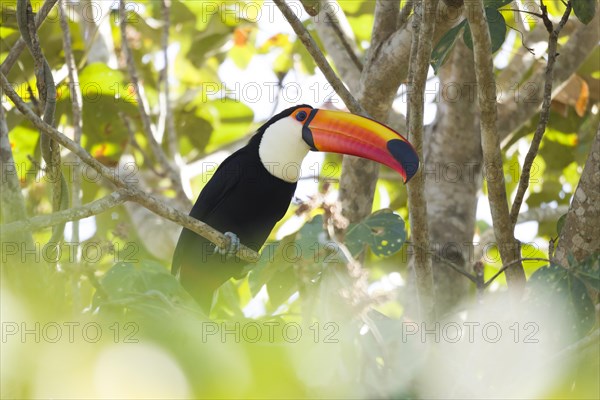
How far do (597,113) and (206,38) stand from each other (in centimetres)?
268

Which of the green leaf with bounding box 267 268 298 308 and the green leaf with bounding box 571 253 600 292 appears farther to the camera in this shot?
the green leaf with bounding box 267 268 298 308

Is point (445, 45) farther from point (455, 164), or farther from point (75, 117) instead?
point (75, 117)

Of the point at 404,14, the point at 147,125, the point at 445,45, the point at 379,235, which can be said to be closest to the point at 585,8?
the point at 445,45

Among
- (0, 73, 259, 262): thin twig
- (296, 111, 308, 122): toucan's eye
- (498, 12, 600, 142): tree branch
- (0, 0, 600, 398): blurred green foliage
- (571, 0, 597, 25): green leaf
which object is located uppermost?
(498, 12, 600, 142): tree branch

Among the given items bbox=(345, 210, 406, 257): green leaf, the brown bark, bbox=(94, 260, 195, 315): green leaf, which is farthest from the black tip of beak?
the brown bark

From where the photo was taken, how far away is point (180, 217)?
9.00 feet

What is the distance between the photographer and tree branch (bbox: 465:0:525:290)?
121 inches

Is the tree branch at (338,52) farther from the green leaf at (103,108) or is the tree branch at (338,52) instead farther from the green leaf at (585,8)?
the green leaf at (585,8)

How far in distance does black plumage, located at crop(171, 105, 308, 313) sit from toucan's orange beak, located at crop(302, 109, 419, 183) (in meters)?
0.27

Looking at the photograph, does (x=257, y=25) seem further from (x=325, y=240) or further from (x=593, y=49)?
(x=325, y=240)

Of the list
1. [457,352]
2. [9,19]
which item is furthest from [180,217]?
[9,19]

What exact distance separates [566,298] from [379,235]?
0.66 metres

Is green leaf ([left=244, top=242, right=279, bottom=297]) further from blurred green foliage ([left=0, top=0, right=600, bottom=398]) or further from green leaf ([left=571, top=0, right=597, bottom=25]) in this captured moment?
green leaf ([left=571, top=0, right=597, bottom=25])

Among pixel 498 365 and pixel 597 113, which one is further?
pixel 597 113
